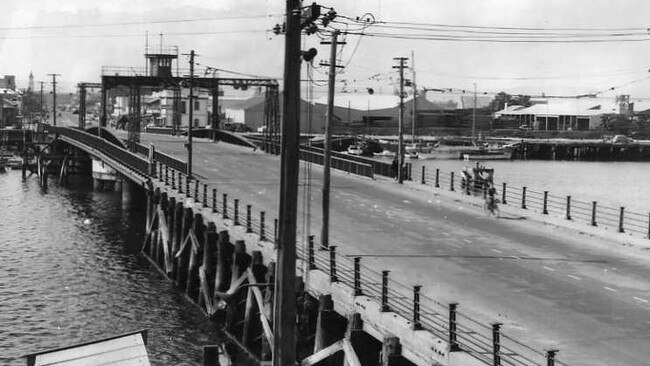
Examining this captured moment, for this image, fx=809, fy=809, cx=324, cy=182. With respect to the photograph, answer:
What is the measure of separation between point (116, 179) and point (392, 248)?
5556cm

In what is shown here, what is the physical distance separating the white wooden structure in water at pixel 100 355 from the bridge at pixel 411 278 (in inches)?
82.0

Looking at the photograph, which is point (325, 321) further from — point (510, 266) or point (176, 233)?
point (176, 233)

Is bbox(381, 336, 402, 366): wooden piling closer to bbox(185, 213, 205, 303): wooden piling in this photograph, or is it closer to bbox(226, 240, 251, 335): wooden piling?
bbox(226, 240, 251, 335): wooden piling

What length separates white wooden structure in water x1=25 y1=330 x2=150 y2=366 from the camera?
16.0m

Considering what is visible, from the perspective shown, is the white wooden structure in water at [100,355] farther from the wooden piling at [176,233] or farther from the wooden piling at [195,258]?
the wooden piling at [176,233]

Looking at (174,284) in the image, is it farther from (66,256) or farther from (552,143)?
(552,143)

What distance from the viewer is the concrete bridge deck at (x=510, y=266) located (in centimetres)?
1605

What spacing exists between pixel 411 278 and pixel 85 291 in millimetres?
19058

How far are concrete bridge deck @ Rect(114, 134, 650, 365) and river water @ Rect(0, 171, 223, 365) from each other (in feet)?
19.3

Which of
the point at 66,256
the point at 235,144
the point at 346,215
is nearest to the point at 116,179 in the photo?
the point at 235,144

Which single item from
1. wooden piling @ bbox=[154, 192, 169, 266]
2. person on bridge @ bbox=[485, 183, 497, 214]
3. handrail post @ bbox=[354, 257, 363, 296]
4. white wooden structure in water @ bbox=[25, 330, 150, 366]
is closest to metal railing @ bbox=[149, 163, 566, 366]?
handrail post @ bbox=[354, 257, 363, 296]

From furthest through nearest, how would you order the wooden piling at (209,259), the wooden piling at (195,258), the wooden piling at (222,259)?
the wooden piling at (195,258) → the wooden piling at (209,259) → the wooden piling at (222,259)

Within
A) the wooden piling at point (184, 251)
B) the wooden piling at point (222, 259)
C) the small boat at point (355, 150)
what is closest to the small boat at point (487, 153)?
the small boat at point (355, 150)

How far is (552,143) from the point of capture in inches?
6491
